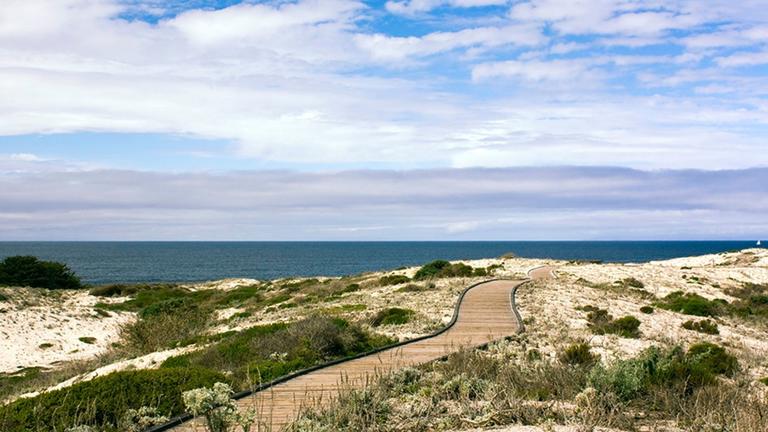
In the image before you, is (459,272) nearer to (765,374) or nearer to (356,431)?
(765,374)

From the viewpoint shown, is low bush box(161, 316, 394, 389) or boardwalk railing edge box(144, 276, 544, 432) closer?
boardwalk railing edge box(144, 276, 544, 432)

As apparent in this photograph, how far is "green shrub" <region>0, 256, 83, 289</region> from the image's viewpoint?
60688 mm

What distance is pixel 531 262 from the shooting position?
68.9 meters

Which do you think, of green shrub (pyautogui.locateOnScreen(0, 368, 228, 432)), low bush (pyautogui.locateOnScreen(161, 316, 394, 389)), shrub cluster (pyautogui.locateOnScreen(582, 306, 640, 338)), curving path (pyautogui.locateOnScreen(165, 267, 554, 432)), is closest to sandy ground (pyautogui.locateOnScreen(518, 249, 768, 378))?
shrub cluster (pyautogui.locateOnScreen(582, 306, 640, 338))

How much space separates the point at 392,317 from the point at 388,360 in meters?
9.06

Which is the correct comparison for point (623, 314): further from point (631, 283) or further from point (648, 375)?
point (648, 375)

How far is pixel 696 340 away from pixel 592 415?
19.9 m

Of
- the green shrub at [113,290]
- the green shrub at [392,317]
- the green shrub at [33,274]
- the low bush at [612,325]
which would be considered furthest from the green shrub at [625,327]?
the green shrub at [33,274]

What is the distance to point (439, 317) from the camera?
1011 inches

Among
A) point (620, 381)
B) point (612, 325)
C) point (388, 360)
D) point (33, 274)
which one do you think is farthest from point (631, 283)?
point (33, 274)

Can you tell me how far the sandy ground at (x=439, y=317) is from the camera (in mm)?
22828

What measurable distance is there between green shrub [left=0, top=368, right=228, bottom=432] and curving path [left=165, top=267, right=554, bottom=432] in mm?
1385

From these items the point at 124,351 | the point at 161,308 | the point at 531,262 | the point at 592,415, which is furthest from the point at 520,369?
the point at 531,262

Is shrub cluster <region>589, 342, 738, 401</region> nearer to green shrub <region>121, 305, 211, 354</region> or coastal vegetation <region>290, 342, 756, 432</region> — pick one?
coastal vegetation <region>290, 342, 756, 432</region>
